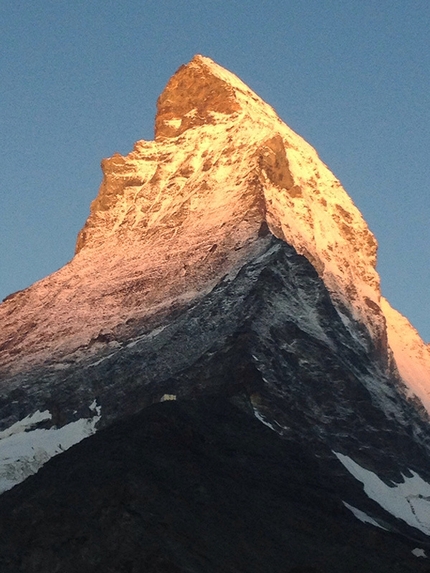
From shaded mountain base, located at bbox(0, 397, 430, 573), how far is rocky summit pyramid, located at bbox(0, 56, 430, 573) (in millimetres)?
166

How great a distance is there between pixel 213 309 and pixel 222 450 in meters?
37.3

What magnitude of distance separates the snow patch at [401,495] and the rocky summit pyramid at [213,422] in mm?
272

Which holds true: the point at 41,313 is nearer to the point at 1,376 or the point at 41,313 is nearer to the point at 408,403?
the point at 1,376

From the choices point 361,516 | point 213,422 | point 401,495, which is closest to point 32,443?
point 213,422

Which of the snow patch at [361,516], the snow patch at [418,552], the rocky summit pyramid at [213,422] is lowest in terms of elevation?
the snow patch at [418,552]

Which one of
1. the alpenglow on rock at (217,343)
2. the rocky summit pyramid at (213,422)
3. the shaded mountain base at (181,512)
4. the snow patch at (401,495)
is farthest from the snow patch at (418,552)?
the alpenglow on rock at (217,343)

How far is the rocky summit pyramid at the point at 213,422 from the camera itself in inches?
4801

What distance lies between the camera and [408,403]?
189m

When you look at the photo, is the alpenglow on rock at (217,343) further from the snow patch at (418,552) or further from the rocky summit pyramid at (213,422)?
the snow patch at (418,552)

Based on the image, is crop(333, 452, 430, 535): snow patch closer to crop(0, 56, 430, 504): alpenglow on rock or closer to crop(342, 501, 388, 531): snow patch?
crop(0, 56, 430, 504): alpenglow on rock

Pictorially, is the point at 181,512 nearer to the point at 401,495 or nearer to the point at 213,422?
the point at 213,422

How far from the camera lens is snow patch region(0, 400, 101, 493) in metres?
155

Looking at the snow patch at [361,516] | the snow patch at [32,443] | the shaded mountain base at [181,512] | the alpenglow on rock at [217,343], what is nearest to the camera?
the shaded mountain base at [181,512]

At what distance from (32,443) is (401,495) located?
30.7 meters
